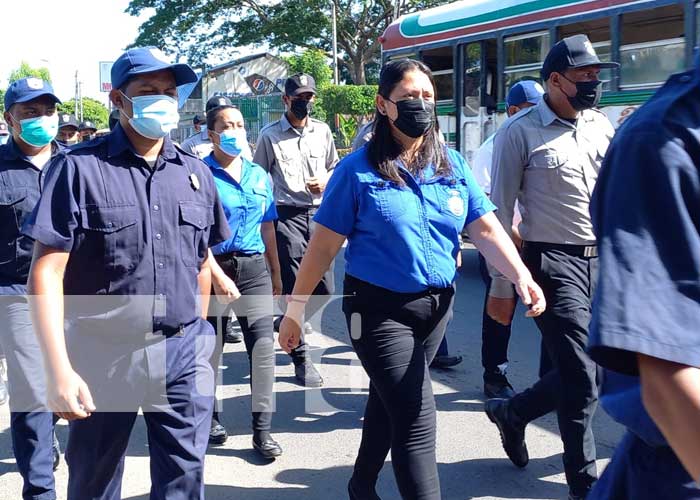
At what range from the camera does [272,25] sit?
38719 millimetres

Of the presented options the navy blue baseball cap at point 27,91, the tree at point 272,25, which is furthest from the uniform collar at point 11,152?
the tree at point 272,25

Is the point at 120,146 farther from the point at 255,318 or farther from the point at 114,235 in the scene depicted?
the point at 255,318

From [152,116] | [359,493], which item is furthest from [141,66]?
[359,493]

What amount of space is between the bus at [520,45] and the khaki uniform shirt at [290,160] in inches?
128

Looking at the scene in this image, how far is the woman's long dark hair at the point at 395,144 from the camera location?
10.4ft

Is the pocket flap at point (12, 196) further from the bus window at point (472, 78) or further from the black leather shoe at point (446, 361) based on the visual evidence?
the bus window at point (472, 78)

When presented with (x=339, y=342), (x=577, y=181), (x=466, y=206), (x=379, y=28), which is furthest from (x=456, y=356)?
(x=379, y=28)

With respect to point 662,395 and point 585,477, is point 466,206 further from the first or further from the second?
point 662,395

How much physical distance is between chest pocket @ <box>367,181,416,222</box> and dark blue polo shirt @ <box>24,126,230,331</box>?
651 millimetres

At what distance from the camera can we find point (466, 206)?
10.6 ft

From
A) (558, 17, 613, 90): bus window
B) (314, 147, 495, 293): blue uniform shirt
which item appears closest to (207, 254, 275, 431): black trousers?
(314, 147, 495, 293): blue uniform shirt

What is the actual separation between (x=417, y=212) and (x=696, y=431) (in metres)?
1.99

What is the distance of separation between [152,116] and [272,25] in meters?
37.2

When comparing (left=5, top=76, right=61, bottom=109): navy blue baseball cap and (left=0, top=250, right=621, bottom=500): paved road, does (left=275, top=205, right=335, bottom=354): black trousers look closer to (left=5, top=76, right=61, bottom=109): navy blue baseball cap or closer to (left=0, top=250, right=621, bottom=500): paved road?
(left=0, top=250, right=621, bottom=500): paved road
